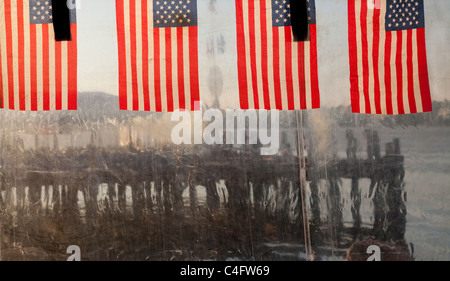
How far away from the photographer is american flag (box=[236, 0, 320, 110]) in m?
4.94

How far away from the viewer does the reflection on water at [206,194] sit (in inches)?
199

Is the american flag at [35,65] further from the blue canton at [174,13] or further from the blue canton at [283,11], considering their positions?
the blue canton at [283,11]

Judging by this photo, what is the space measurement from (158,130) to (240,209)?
1483mm

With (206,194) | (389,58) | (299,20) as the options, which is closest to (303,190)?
(206,194)

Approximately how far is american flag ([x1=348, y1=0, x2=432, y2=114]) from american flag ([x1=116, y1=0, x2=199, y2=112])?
209cm

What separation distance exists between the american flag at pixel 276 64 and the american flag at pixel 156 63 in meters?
0.72

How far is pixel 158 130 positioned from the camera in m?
5.14

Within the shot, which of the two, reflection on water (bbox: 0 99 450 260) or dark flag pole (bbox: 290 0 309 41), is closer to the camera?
dark flag pole (bbox: 290 0 309 41)

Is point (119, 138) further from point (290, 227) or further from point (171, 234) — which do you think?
point (290, 227)

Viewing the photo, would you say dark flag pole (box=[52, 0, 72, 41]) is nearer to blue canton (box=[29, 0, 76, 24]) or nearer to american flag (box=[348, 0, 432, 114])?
blue canton (box=[29, 0, 76, 24])

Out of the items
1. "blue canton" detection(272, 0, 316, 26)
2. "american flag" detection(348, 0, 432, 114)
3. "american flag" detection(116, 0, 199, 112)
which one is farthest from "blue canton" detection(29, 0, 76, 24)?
"american flag" detection(348, 0, 432, 114)

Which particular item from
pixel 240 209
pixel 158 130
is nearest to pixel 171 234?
pixel 240 209

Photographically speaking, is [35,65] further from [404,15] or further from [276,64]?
[404,15]

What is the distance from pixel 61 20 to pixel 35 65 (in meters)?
0.66
